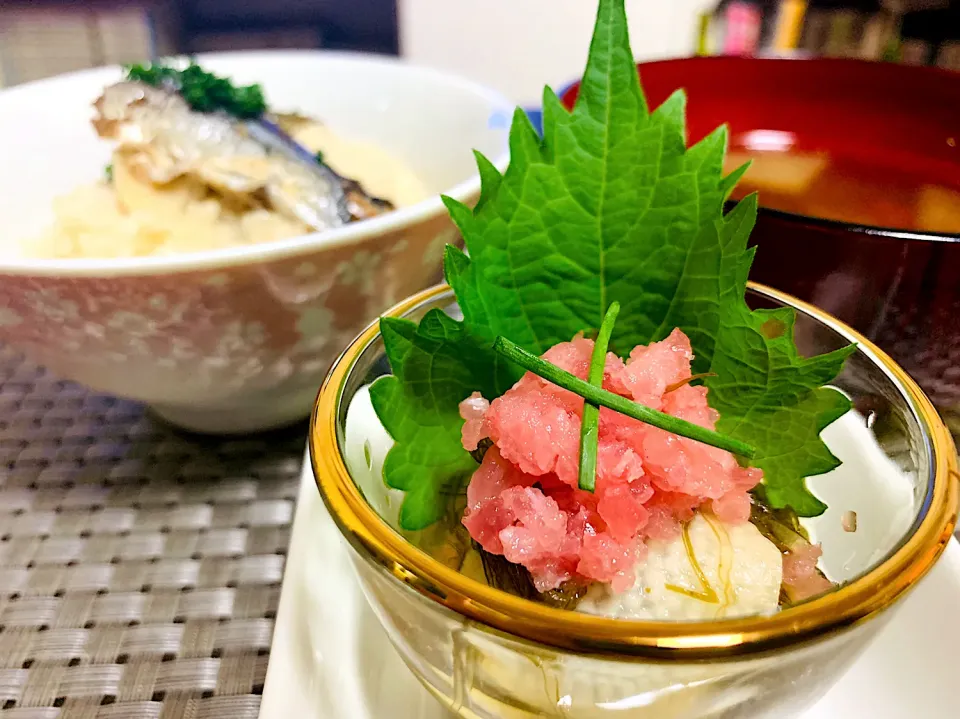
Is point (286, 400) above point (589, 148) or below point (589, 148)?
below

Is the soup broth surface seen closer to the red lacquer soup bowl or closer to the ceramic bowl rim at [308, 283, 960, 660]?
the red lacquer soup bowl

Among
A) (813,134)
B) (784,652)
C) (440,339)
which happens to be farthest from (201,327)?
(813,134)

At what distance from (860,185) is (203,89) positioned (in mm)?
891

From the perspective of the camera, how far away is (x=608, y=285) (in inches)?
22.2

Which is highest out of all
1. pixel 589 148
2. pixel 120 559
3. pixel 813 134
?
pixel 589 148

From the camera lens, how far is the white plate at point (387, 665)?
18.4 inches

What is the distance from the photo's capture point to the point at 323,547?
58cm

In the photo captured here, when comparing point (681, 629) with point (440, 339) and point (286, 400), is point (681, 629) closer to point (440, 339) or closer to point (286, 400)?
point (440, 339)

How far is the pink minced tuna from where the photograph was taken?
1.36ft

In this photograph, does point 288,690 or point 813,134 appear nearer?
point 288,690

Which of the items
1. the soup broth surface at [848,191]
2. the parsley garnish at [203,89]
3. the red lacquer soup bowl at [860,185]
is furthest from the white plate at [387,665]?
the parsley garnish at [203,89]

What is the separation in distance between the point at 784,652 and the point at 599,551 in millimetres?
106

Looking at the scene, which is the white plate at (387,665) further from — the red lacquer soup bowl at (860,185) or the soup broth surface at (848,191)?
the soup broth surface at (848,191)

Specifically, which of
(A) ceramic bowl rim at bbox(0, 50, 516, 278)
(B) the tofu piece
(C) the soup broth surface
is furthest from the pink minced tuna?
(C) the soup broth surface
